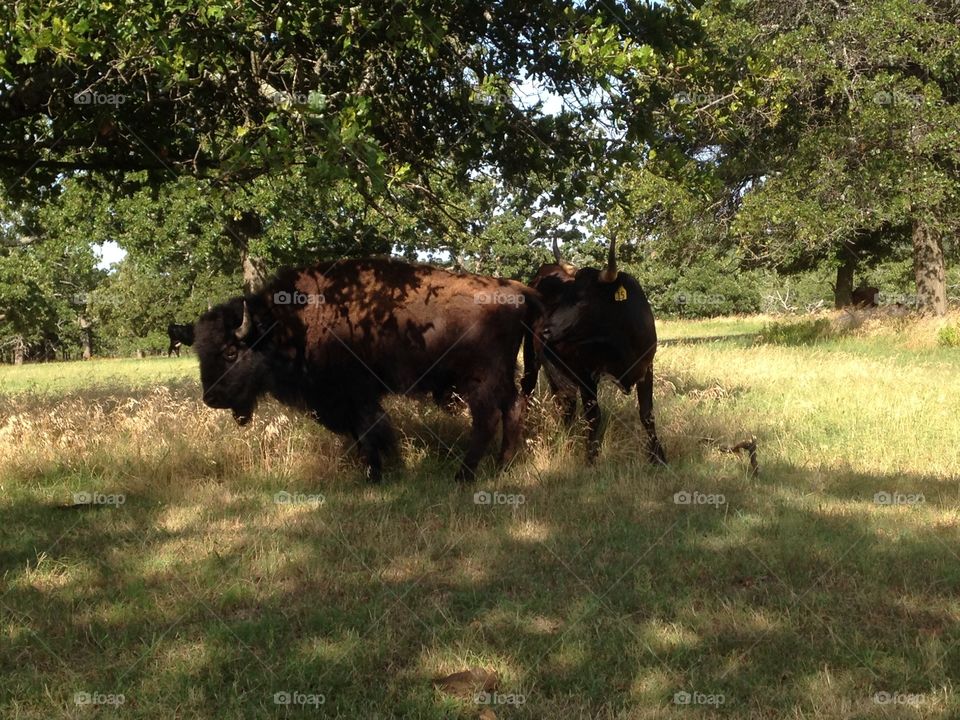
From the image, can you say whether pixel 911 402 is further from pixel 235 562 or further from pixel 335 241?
pixel 235 562

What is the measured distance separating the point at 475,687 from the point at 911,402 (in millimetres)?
8975

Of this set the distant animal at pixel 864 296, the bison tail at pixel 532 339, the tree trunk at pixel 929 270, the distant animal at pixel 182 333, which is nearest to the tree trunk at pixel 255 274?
the distant animal at pixel 182 333

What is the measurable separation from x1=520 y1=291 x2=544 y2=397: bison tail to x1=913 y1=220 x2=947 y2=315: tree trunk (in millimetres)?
17377

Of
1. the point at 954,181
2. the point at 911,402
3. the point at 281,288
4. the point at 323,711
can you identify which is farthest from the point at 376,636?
the point at 954,181

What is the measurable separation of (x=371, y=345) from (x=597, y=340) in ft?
7.14

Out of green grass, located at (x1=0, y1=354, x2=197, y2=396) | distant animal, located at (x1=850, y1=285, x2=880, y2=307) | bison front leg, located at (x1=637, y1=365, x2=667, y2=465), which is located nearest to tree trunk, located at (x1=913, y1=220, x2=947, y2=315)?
distant animal, located at (x1=850, y1=285, x2=880, y2=307)

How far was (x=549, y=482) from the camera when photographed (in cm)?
722

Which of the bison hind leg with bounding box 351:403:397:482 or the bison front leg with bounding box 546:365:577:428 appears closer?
the bison hind leg with bounding box 351:403:397:482

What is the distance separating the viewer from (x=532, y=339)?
8.52 meters

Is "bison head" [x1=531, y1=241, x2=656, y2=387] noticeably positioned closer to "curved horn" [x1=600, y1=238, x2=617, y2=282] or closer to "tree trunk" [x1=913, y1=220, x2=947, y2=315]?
"curved horn" [x1=600, y1=238, x2=617, y2=282]

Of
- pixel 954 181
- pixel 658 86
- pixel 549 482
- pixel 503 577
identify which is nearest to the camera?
pixel 503 577

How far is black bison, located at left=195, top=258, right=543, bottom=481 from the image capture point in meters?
7.54

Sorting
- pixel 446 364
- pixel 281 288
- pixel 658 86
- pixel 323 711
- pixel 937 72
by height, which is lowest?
pixel 323 711

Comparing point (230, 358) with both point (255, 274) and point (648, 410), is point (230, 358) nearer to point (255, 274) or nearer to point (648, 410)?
point (648, 410)
